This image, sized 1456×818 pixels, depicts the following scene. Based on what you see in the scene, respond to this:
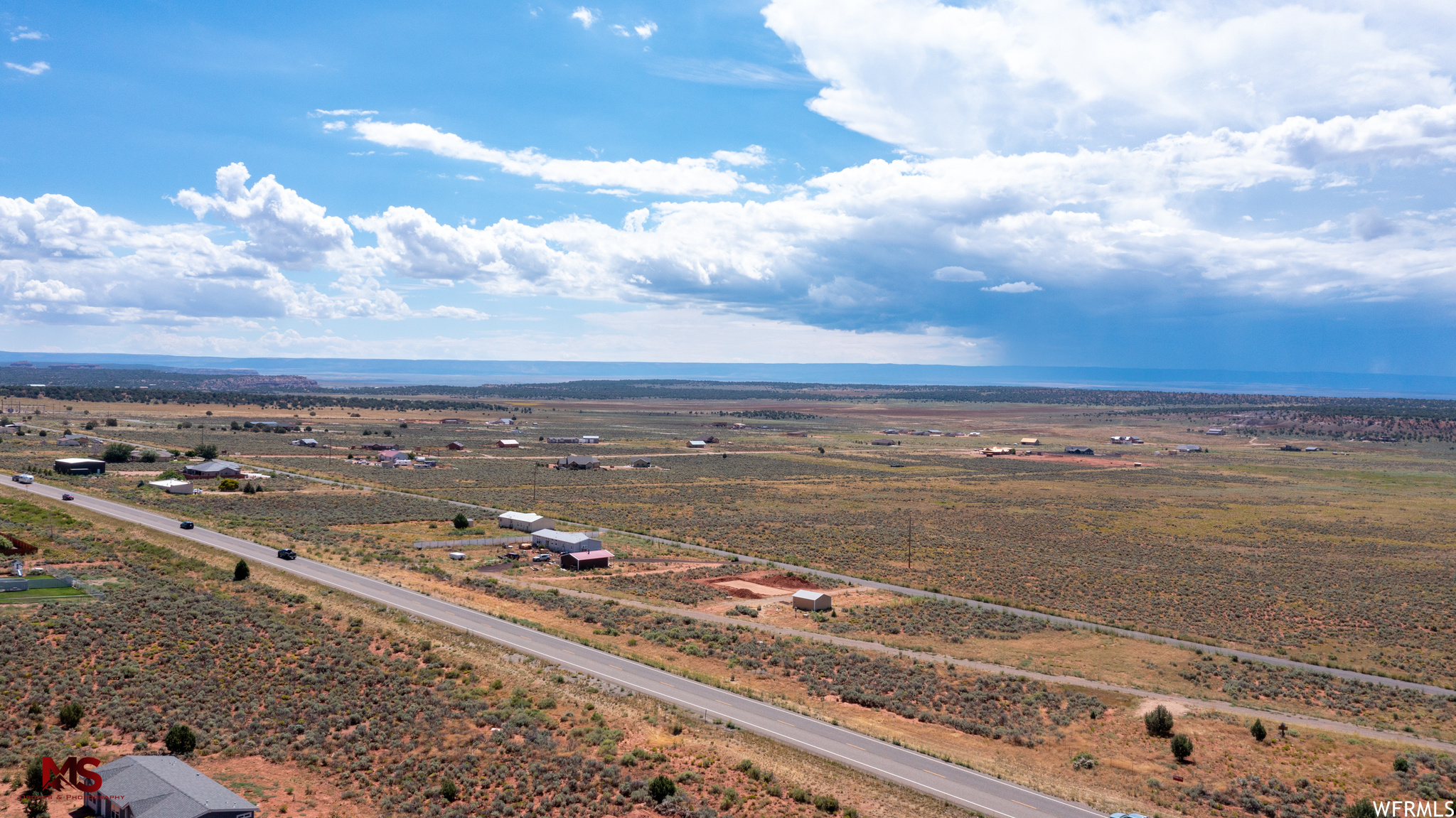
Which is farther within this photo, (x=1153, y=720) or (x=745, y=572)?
(x=745, y=572)

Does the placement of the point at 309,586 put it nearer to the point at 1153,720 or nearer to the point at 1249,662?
the point at 1153,720

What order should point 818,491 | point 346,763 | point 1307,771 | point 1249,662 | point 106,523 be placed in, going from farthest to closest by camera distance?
point 818,491, point 106,523, point 1249,662, point 1307,771, point 346,763

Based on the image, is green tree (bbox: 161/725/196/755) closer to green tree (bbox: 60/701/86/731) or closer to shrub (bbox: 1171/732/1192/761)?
green tree (bbox: 60/701/86/731)

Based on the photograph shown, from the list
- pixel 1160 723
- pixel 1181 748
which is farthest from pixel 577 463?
pixel 1181 748

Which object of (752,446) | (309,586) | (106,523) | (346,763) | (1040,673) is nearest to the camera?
(346,763)

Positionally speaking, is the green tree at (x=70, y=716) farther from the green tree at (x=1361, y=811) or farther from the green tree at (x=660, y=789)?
the green tree at (x=1361, y=811)

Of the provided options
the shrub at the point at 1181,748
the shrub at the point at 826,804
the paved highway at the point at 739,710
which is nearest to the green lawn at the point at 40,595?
the paved highway at the point at 739,710

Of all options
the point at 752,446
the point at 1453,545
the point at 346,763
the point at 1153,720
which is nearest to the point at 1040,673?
the point at 1153,720
